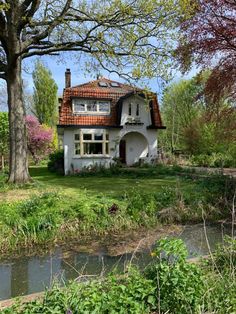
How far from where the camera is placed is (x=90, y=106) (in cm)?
2244

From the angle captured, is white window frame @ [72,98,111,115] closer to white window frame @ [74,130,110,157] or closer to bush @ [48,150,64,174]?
white window frame @ [74,130,110,157]

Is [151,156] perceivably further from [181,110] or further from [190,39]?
[181,110]

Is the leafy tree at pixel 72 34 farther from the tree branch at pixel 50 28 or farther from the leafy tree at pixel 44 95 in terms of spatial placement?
the leafy tree at pixel 44 95

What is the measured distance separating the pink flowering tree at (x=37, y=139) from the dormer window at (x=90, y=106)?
32.8 ft

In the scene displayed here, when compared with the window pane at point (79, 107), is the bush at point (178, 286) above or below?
below

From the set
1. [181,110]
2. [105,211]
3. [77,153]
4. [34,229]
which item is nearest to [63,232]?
[34,229]

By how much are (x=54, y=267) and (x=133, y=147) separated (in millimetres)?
18943

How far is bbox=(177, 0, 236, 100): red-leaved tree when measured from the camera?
1042 cm

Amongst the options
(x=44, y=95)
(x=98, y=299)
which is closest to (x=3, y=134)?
(x=44, y=95)

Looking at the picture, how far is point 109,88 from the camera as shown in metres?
24.2

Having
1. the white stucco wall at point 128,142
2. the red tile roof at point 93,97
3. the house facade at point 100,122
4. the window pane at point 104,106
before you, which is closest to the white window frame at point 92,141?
the house facade at point 100,122

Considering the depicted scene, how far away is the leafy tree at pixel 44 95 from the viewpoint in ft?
137

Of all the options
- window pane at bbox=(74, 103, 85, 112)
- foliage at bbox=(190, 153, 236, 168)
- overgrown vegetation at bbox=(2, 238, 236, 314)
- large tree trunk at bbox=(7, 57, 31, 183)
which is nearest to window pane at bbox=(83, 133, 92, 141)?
window pane at bbox=(74, 103, 85, 112)

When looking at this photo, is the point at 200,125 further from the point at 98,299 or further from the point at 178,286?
the point at 98,299
